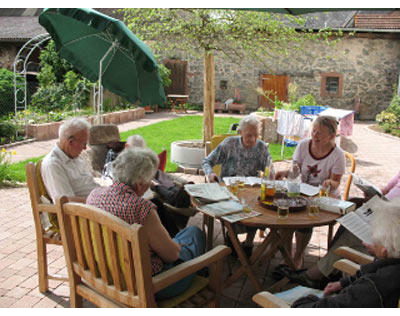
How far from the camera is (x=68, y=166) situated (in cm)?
299

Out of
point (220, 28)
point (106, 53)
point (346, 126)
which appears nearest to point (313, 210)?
point (106, 53)

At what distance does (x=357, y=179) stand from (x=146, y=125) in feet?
31.8

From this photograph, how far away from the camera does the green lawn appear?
6.70m

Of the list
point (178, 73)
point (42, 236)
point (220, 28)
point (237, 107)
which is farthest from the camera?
point (178, 73)

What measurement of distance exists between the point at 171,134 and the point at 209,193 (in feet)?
25.0

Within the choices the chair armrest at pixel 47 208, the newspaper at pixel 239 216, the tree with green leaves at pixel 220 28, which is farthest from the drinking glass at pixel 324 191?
the tree with green leaves at pixel 220 28

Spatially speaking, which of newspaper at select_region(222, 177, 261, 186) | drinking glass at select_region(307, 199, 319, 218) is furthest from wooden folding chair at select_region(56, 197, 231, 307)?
newspaper at select_region(222, 177, 261, 186)

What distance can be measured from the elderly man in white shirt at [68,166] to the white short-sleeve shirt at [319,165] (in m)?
1.90

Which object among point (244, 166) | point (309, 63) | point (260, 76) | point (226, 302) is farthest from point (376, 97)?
point (226, 302)

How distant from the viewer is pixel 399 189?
3.15 m

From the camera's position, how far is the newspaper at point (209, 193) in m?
2.83

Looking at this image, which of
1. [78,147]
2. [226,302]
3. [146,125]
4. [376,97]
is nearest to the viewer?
[226,302]

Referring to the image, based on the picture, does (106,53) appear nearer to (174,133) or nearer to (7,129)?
(7,129)
